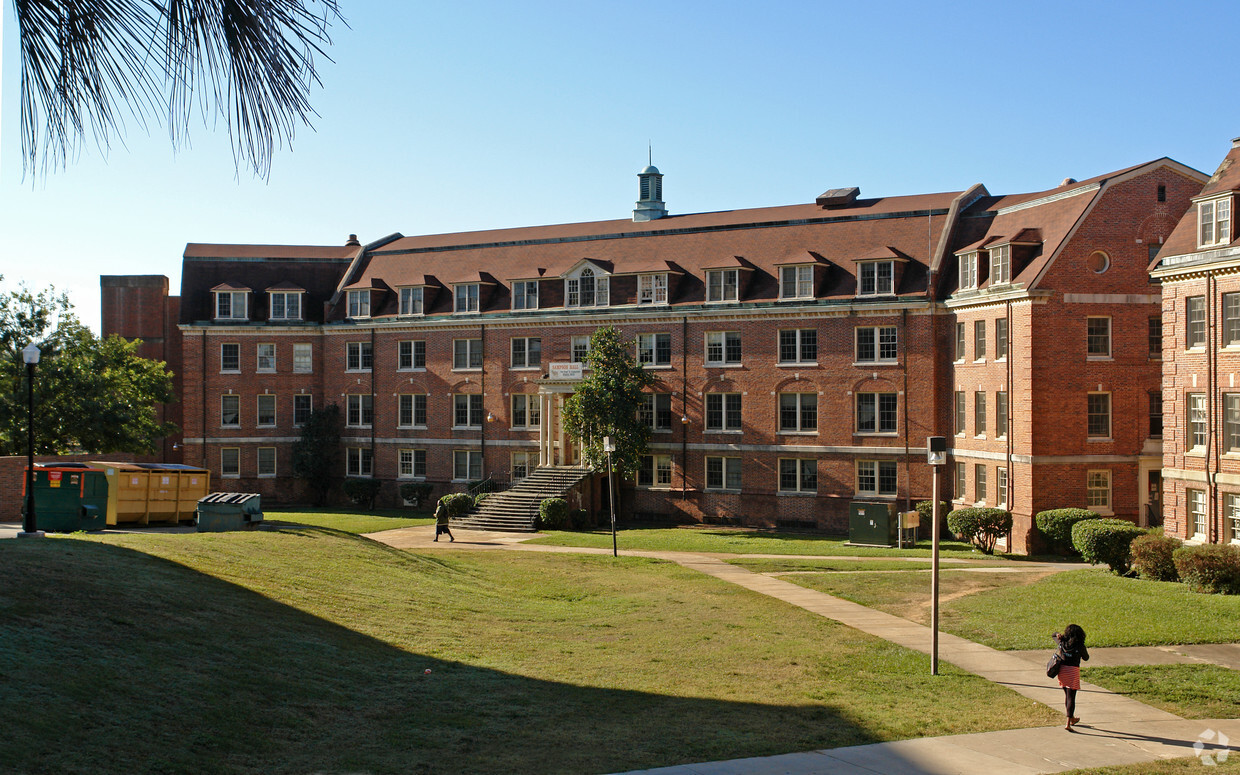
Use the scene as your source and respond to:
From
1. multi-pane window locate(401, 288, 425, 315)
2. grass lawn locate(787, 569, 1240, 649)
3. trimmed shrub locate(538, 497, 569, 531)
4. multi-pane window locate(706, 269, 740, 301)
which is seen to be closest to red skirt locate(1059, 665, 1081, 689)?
grass lawn locate(787, 569, 1240, 649)

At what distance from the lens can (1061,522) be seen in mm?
34344

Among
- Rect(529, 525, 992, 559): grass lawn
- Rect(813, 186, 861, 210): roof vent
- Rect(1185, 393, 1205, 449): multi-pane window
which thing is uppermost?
Rect(813, 186, 861, 210): roof vent

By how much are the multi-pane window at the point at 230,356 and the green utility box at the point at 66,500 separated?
24.6 m

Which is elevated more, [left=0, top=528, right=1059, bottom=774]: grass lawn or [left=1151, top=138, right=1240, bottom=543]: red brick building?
[left=1151, top=138, right=1240, bottom=543]: red brick building

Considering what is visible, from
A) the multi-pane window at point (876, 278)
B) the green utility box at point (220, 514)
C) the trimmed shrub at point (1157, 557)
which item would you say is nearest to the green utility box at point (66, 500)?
the green utility box at point (220, 514)

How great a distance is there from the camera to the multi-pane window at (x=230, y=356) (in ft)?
180

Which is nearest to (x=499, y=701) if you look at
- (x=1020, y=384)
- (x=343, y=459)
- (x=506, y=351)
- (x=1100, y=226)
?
(x=1020, y=384)

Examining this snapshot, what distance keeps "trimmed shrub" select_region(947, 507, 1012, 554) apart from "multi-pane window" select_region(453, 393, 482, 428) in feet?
79.0

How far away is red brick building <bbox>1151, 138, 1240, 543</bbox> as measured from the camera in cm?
2816

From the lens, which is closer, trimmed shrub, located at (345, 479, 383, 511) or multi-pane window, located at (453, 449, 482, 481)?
multi-pane window, located at (453, 449, 482, 481)

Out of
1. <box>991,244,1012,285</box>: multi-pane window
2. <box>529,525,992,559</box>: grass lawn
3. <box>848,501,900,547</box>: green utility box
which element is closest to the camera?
<box>529,525,992,559</box>: grass lawn

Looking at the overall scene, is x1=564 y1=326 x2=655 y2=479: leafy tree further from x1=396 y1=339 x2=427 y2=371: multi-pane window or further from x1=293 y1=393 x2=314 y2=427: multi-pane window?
x1=293 y1=393 x2=314 y2=427: multi-pane window

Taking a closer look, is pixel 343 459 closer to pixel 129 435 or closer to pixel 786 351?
pixel 129 435

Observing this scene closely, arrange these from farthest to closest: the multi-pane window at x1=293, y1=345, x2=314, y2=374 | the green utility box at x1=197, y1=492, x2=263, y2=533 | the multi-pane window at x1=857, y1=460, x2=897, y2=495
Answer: the multi-pane window at x1=293, y1=345, x2=314, y2=374 < the multi-pane window at x1=857, y1=460, x2=897, y2=495 < the green utility box at x1=197, y1=492, x2=263, y2=533
